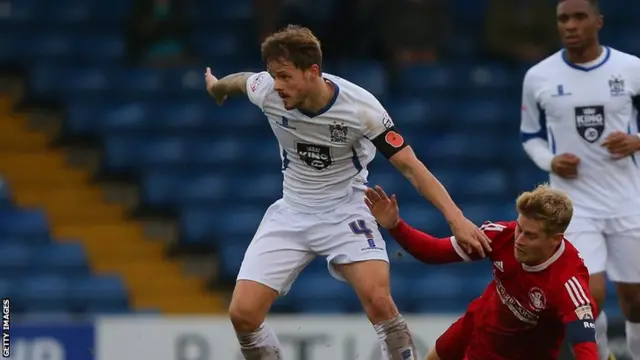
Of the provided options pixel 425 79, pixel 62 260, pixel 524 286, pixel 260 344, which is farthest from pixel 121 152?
pixel 524 286

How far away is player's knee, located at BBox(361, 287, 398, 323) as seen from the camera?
6449mm

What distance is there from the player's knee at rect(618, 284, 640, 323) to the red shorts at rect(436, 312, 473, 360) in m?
1.35

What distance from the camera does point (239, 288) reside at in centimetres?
658

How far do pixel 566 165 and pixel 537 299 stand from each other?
5.12ft

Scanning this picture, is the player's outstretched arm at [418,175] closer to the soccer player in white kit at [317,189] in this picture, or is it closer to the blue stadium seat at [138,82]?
the soccer player in white kit at [317,189]

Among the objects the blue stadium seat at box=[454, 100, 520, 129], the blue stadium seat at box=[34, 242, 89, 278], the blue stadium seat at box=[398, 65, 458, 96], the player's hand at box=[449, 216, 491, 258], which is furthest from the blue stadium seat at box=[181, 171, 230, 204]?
the player's hand at box=[449, 216, 491, 258]

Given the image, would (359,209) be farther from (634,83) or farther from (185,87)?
(185,87)

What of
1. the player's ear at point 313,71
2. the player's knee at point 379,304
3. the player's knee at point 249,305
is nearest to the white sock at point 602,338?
the player's knee at point 379,304

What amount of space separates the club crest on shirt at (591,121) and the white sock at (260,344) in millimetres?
2016

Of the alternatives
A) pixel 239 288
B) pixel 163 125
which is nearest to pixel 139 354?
pixel 239 288

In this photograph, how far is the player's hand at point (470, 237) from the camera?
605 cm

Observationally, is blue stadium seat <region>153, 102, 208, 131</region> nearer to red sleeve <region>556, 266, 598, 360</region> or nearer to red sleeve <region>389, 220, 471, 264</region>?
red sleeve <region>389, 220, 471, 264</region>

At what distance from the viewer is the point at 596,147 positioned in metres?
7.43

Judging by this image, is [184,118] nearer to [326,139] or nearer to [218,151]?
[218,151]
